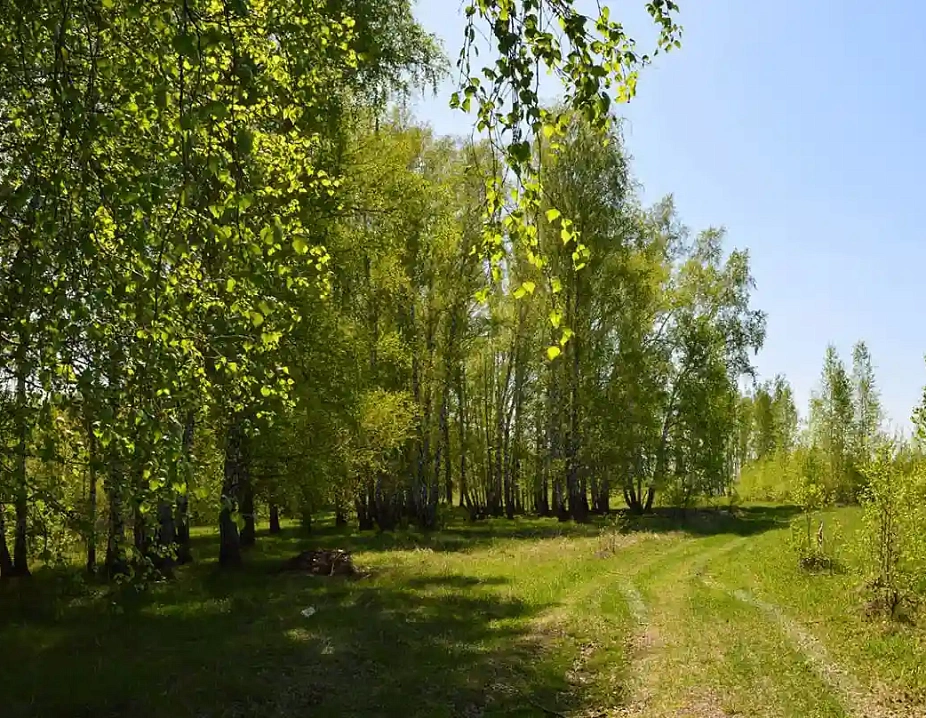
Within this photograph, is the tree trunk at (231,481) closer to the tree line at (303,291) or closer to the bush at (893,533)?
the tree line at (303,291)

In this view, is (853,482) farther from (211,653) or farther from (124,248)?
(124,248)

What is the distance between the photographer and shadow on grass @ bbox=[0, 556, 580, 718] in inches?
374

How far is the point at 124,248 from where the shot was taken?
586cm

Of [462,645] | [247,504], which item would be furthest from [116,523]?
[247,504]

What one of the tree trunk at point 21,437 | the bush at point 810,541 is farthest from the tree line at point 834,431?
the tree trunk at point 21,437

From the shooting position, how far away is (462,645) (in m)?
12.4

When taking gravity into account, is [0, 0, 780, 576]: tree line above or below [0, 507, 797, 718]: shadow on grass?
above

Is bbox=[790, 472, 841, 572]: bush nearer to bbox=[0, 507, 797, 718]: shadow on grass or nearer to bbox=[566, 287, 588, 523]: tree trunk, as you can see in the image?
bbox=[0, 507, 797, 718]: shadow on grass

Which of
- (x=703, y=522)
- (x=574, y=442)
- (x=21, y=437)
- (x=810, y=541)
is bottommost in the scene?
(x=703, y=522)

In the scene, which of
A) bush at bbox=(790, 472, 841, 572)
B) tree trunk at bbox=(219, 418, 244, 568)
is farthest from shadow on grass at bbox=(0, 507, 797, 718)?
bush at bbox=(790, 472, 841, 572)

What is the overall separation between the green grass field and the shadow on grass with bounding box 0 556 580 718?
39 mm

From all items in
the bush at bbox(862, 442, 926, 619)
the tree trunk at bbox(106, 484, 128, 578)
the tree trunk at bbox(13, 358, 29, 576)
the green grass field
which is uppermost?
the tree trunk at bbox(13, 358, 29, 576)

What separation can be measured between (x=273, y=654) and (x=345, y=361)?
9.32 m

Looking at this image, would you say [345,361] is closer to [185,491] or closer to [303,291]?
[303,291]
